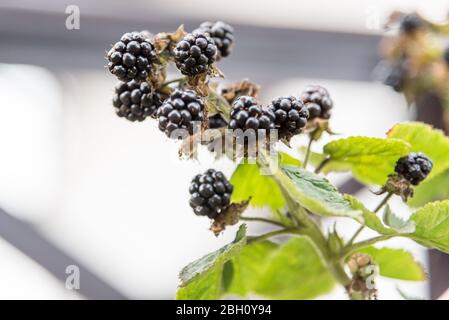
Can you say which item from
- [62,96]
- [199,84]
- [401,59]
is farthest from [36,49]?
[199,84]

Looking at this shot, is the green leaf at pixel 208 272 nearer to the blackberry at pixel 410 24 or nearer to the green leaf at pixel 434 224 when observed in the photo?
the green leaf at pixel 434 224

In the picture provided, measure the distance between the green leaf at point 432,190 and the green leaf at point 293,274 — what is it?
169mm

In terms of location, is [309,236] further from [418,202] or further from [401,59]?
[401,59]

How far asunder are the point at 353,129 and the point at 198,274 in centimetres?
191

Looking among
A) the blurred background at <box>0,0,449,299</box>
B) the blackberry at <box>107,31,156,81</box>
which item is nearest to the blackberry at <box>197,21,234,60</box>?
the blackberry at <box>107,31,156,81</box>

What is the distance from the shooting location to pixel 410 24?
4.00 feet

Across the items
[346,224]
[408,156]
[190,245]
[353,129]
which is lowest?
[190,245]

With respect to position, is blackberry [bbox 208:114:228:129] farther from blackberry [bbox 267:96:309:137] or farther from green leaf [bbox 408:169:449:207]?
green leaf [bbox 408:169:449:207]

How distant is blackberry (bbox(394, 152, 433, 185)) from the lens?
2.43ft

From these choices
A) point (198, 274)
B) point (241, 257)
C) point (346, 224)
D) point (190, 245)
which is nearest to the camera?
point (198, 274)

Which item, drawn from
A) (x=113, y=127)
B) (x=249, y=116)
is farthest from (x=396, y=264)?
(x=113, y=127)

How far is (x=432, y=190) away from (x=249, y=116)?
0.47 meters

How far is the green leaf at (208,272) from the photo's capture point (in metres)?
0.67

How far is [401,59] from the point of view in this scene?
129cm
